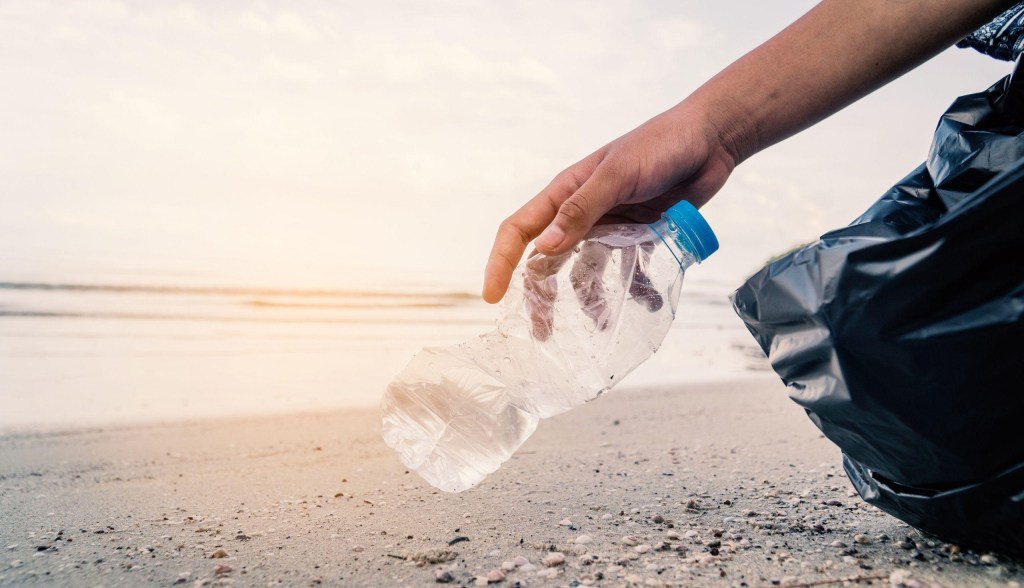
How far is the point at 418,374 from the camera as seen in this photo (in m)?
2.45

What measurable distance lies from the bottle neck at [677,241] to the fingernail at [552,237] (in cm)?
29

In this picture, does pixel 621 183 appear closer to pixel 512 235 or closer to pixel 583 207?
pixel 583 207

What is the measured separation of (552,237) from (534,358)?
2.34 feet

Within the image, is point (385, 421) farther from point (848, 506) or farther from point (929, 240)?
point (929, 240)

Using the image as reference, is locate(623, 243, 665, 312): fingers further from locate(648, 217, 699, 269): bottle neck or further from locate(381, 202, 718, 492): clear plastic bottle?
locate(648, 217, 699, 269): bottle neck

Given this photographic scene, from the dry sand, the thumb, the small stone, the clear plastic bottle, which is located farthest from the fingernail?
the small stone

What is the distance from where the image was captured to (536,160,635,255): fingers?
73.0 inches

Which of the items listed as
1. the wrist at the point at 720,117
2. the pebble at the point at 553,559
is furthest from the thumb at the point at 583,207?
the pebble at the point at 553,559

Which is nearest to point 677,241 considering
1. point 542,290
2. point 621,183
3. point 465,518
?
point 621,183

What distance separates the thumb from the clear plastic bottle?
42 centimetres

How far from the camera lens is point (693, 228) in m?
1.88

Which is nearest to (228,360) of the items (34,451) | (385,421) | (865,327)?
(34,451)

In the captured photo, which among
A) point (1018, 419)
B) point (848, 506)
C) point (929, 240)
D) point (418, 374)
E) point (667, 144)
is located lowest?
point (848, 506)

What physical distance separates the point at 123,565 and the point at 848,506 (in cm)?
194
